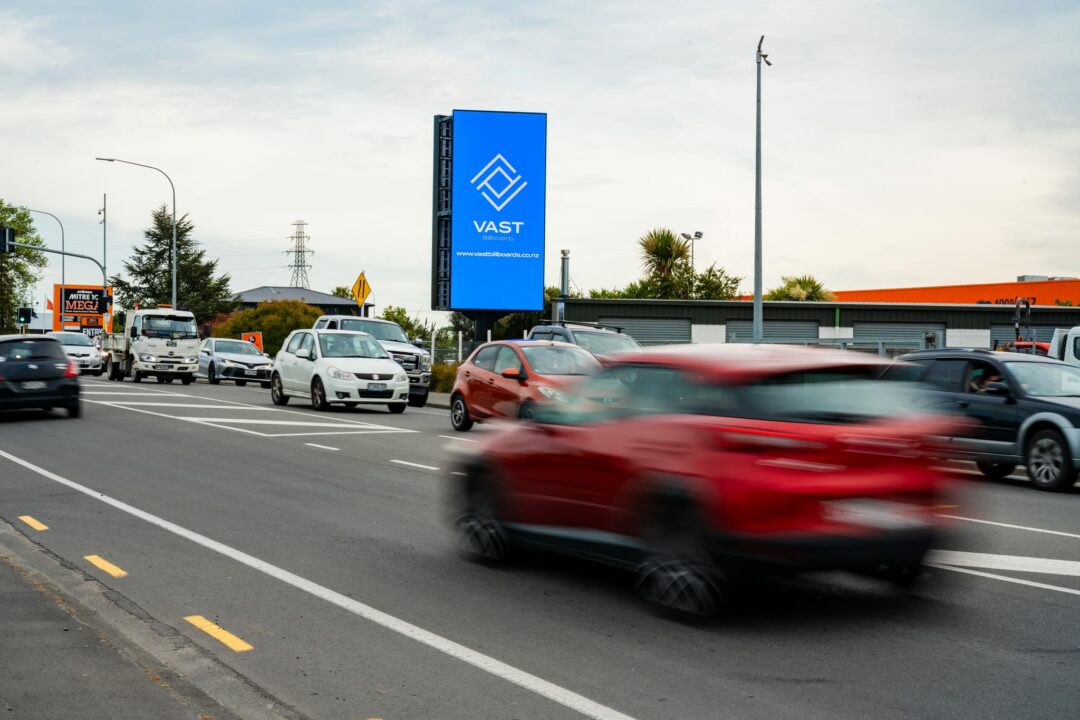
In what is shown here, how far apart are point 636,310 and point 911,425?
4683cm

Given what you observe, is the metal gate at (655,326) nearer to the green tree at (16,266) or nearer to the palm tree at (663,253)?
the palm tree at (663,253)

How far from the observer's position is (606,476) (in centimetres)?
675

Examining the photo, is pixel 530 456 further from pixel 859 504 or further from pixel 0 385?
pixel 0 385

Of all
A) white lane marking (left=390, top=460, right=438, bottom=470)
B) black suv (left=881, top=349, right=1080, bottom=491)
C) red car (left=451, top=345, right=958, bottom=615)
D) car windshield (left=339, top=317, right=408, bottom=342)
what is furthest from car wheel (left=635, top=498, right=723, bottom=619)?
car windshield (left=339, top=317, right=408, bottom=342)

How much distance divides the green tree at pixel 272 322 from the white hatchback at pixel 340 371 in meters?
58.8

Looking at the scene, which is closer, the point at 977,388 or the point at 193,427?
the point at 977,388

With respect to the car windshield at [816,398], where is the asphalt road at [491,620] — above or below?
below

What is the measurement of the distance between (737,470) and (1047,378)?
31.3ft

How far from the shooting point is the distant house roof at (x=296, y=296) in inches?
4825

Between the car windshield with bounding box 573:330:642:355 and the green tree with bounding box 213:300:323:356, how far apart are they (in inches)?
2463

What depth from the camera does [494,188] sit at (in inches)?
1560

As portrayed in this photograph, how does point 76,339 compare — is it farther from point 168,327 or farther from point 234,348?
point 168,327

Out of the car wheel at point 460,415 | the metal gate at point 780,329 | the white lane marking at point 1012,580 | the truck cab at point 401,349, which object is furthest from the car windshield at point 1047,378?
the metal gate at point 780,329

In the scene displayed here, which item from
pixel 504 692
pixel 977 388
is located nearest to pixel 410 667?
pixel 504 692
